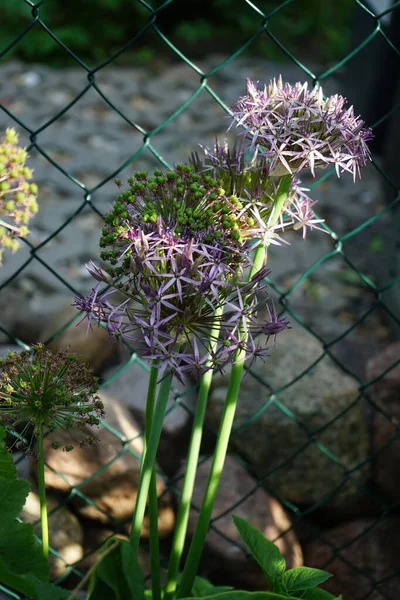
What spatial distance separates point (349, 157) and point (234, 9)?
20.6ft

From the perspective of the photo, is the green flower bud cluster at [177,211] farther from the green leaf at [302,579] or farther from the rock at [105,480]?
the rock at [105,480]

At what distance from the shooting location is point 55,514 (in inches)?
70.8

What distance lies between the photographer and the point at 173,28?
6961mm

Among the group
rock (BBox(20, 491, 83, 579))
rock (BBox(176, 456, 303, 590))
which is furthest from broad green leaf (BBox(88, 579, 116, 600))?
rock (BBox(176, 456, 303, 590))

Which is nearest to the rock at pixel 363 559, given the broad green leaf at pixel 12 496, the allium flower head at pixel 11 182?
the broad green leaf at pixel 12 496

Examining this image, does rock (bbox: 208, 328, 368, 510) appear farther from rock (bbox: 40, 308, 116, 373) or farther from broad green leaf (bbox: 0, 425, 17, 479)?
broad green leaf (bbox: 0, 425, 17, 479)

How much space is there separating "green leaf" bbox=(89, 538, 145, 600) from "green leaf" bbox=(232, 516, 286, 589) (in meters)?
0.22

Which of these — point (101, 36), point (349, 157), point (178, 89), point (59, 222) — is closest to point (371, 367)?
point (349, 157)

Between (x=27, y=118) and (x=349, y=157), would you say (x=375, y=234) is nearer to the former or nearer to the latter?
(x=27, y=118)

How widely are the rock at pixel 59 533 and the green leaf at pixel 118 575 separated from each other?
0.71 m

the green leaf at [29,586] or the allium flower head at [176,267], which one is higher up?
the allium flower head at [176,267]

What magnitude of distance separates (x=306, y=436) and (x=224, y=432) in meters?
0.91

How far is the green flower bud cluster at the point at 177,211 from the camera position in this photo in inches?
39.9

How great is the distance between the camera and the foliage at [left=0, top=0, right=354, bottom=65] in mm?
6406
